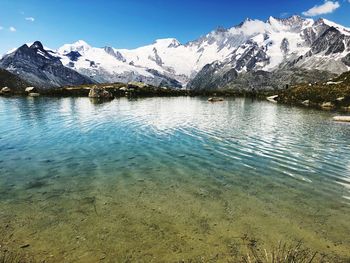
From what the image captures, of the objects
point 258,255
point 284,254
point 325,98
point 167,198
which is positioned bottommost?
point 167,198

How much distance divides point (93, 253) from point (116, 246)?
1.06 metres

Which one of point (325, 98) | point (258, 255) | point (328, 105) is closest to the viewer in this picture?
point (258, 255)

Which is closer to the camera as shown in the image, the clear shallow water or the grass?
the grass

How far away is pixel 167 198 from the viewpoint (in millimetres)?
19516

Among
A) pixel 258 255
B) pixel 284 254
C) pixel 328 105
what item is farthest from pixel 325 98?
pixel 284 254

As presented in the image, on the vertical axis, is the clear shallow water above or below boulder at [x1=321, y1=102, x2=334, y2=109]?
above

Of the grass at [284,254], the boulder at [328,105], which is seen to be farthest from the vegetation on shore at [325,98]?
the grass at [284,254]

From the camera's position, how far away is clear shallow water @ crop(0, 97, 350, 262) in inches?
557

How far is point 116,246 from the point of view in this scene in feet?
45.4

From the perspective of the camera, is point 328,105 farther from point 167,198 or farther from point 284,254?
point 284,254

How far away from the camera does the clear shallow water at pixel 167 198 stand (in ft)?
46.4

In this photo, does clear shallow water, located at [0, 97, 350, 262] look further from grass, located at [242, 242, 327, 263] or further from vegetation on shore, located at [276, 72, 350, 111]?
vegetation on shore, located at [276, 72, 350, 111]

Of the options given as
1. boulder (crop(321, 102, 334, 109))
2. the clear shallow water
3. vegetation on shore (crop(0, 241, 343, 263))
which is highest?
vegetation on shore (crop(0, 241, 343, 263))

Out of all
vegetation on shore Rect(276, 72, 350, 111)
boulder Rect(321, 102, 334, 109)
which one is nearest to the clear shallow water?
boulder Rect(321, 102, 334, 109)
